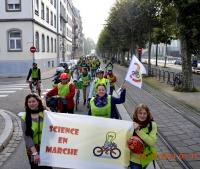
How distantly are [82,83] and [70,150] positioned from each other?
9432mm

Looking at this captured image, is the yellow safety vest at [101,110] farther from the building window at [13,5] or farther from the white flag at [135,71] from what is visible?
the building window at [13,5]

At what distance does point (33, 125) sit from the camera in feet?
16.5

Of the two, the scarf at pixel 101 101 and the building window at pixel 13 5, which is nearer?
the scarf at pixel 101 101

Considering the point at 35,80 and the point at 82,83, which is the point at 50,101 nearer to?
the point at 82,83

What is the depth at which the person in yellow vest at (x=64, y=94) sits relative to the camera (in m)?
8.73

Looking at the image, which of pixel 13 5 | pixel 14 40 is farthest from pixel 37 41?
pixel 13 5

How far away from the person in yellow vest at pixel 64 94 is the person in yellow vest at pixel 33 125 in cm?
360

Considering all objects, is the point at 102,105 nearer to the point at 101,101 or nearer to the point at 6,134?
the point at 101,101

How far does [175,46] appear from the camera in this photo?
5527 inches

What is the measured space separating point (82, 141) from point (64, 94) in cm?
363

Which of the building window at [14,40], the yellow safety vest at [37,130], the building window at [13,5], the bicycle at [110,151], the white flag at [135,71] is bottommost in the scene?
the bicycle at [110,151]

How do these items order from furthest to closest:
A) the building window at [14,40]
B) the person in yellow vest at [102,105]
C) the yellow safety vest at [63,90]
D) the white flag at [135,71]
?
1. the building window at [14,40]
2. the yellow safety vest at [63,90]
3. the white flag at [135,71]
4. the person in yellow vest at [102,105]

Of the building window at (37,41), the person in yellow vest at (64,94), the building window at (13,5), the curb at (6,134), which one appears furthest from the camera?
the building window at (37,41)

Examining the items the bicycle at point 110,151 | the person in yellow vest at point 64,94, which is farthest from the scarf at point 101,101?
the person in yellow vest at point 64,94
